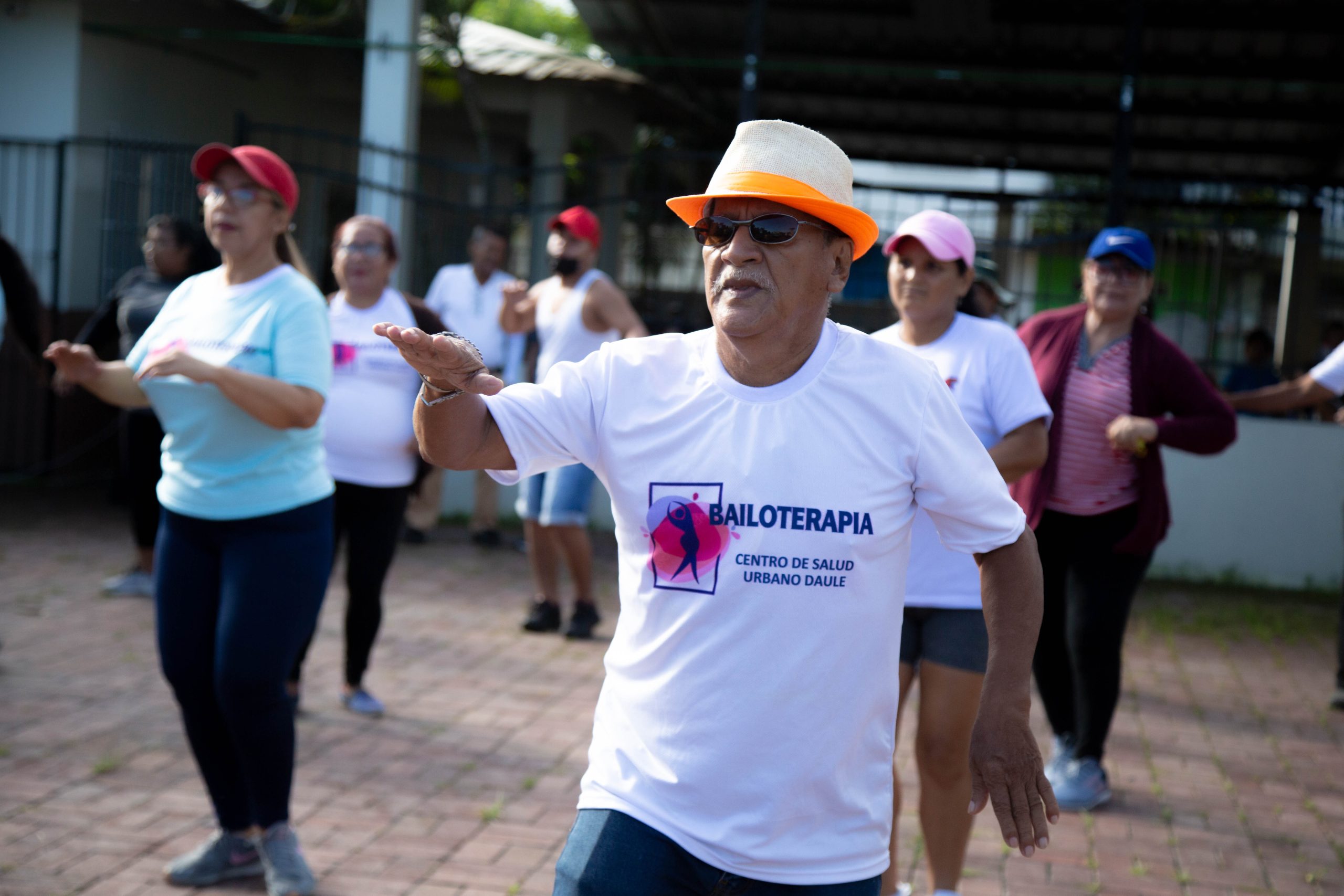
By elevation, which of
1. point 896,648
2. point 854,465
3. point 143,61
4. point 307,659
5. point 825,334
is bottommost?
point 307,659

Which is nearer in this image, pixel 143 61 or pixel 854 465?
pixel 854 465

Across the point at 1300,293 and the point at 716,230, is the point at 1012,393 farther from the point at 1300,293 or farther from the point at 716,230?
the point at 1300,293

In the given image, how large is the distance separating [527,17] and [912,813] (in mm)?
50233

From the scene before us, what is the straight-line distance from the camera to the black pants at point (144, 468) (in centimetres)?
800

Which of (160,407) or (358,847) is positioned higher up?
(160,407)

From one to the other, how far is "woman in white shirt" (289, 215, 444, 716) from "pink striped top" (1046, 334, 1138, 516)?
271 cm

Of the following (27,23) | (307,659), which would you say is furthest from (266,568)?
(27,23)

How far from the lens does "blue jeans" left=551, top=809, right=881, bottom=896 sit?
2309 mm

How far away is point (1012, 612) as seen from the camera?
2.49 metres

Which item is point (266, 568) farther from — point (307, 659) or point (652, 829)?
point (307, 659)

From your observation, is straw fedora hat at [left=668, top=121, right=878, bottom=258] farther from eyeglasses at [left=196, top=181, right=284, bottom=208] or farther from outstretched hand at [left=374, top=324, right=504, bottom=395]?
eyeglasses at [left=196, top=181, right=284, bottom=208]

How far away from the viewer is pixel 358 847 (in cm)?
455

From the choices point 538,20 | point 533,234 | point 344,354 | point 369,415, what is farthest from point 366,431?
point 538,20

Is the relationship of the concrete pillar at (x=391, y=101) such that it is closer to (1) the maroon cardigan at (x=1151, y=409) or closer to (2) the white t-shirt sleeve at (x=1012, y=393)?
(1) the maroon cardigan at (x=1151, y=409)
